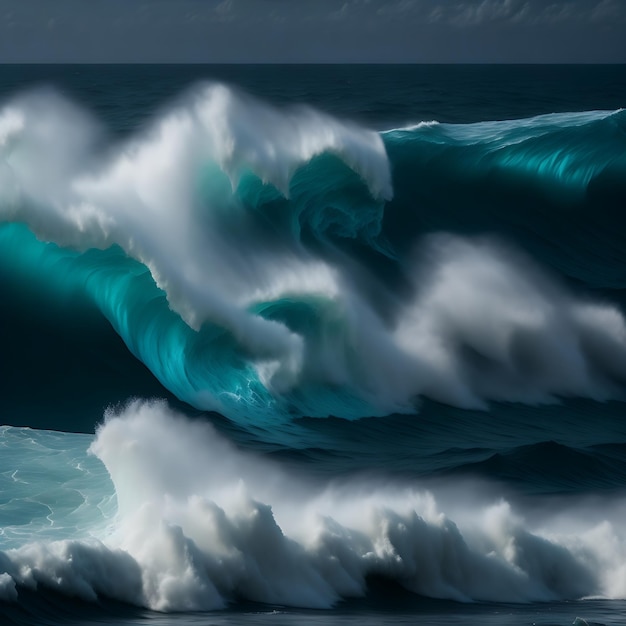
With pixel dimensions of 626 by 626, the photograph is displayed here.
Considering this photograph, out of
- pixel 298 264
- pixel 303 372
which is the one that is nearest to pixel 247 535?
pixel 303 372

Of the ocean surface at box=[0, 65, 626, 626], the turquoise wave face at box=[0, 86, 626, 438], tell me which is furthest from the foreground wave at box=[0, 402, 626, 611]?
the turquoise wave face at box=[0, 86, 626, 438]

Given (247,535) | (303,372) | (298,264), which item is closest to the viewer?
(247,535)

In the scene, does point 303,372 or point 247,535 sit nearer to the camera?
point 247,535

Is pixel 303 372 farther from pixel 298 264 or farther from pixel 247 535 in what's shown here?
pixel 247 535

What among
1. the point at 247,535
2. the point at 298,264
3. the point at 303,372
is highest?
the point at 298,264

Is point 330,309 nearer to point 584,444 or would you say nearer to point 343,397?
point 343,397

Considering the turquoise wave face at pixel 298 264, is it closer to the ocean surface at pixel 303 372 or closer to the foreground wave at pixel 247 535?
the ocean surface at pixel 303 372
